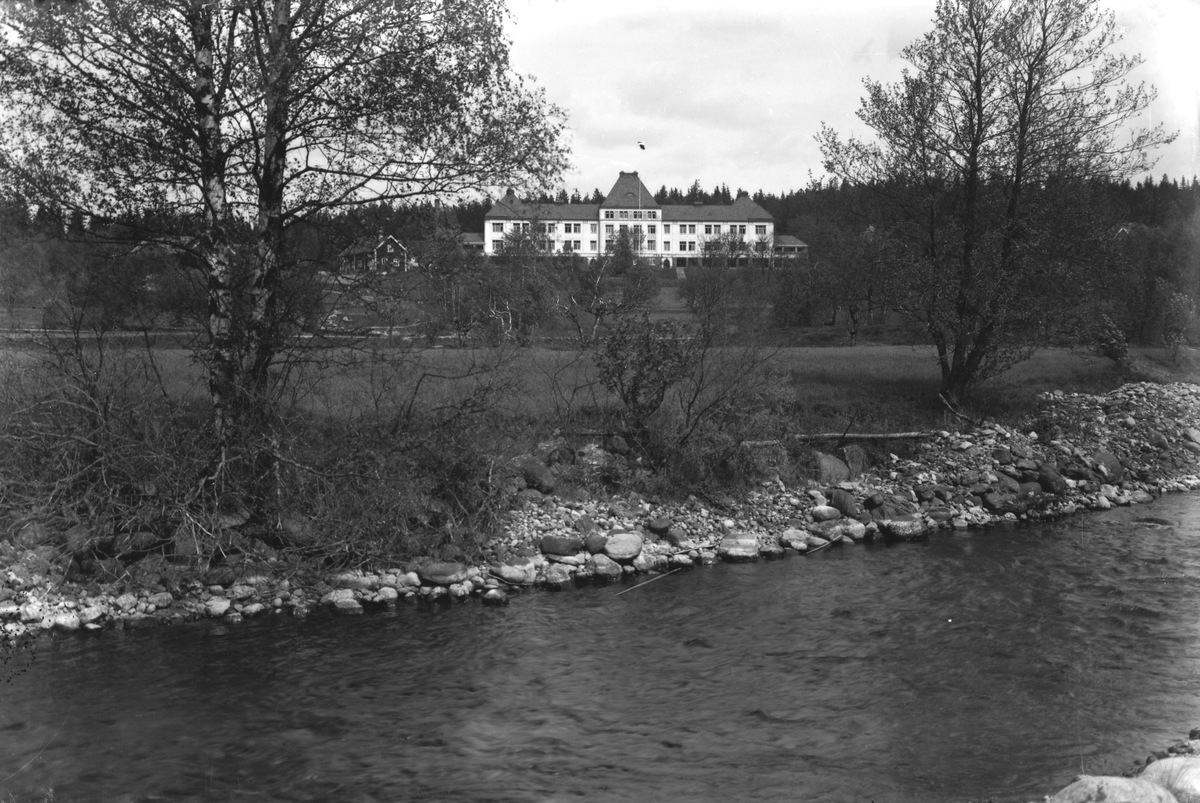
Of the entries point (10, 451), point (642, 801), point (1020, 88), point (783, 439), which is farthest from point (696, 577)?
point (1020, 88)

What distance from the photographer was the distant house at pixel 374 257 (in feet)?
57.0

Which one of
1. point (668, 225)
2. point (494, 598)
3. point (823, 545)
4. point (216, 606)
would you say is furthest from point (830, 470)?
point (668, 225)

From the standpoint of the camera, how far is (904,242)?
28.4 m

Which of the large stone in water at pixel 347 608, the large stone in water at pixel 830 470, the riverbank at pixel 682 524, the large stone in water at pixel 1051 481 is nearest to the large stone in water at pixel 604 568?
the riverbank at pixel 682 524

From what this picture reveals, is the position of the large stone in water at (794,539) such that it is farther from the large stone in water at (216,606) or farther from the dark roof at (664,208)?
the dark roof at (664,208)

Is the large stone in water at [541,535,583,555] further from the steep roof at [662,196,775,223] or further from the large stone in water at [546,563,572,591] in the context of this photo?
the steep roof at [662,196,775,223]

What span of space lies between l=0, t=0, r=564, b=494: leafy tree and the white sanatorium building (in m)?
62.4

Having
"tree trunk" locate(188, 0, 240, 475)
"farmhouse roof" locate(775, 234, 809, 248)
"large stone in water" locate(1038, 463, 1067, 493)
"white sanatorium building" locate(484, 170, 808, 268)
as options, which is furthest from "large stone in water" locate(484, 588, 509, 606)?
"farmhouse roof" locate(775, 234, 809, 248)

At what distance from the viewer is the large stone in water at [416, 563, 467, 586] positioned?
631 inches

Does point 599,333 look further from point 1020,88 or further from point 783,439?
point 1020,88

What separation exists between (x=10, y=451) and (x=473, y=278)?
7.87 meters

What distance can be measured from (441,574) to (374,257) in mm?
5547

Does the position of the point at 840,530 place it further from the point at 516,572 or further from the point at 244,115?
the point at 244,115

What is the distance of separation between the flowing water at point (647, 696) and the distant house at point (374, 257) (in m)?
5.88
